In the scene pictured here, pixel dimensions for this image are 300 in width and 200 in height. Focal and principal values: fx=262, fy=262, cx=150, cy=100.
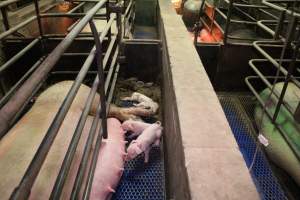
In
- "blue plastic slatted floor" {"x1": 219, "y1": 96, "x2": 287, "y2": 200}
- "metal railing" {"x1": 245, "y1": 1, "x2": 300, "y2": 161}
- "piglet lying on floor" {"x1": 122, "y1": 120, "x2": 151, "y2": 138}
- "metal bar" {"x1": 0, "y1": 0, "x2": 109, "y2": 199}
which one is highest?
"metal bar" {"x1": 0, "y1": 0, "x2": 109, "y2": 199}

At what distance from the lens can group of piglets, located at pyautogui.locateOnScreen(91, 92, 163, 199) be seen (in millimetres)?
1782

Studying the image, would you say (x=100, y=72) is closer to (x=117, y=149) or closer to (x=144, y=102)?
(x=117, y=149)

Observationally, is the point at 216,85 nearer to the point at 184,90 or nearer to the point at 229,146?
the point at 184,90

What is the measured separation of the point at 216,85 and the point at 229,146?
2.42 metres

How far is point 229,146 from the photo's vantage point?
1295 millimetres

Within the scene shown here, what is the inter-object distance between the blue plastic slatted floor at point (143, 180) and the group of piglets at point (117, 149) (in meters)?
0.08

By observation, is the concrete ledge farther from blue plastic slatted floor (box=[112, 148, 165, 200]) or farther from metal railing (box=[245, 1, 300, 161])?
metal railing (box=[245, 1, 300, 161])

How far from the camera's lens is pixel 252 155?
248 centimetres

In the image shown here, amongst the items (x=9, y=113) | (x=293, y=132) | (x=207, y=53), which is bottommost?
(x=293, y=132)

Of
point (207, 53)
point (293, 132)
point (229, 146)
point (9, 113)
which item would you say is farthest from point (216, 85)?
point (9, 113)

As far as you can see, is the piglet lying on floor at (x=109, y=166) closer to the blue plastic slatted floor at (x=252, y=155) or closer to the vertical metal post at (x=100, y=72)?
the vertical metal post at (x=100, y=72)

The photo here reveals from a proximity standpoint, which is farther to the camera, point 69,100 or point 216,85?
point 216,85

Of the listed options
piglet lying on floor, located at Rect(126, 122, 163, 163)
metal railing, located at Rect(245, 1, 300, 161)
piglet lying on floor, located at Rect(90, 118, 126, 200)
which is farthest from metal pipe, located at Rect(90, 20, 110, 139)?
metal railing, located at Rect(245, 1, 300, 161)

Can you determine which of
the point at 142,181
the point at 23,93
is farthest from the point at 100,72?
the point at 23,93
